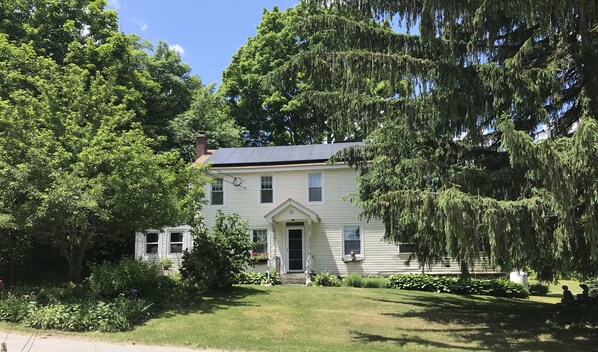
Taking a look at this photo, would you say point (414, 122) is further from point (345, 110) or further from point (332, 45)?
point (332, 45)

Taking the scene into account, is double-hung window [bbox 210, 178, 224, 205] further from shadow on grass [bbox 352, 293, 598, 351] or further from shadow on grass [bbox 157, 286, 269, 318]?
shadow on grass [bbox 352, 293, 598, 351]

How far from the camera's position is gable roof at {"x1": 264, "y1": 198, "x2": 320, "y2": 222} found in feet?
66.7

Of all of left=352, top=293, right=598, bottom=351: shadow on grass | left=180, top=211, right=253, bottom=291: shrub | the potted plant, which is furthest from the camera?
the potted plant

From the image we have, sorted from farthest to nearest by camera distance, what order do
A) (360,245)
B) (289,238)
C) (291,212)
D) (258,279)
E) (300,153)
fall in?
(300,153) < (289,238) < (360,245) < (291,212) < (258,279)

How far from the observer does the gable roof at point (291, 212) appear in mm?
20328

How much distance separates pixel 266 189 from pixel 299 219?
2.32 metres

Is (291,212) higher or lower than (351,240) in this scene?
higher

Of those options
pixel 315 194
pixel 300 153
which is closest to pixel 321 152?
pixel 300 153

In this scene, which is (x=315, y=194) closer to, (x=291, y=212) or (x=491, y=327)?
(x=291, y=212)

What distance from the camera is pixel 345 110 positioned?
10.8 m

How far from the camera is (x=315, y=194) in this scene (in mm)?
21375

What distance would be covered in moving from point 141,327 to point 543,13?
389 inches

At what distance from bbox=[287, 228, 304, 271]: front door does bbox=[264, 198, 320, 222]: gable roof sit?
121cm

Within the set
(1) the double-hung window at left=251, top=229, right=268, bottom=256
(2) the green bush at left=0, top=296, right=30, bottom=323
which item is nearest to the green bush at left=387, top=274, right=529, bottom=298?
(1) the double-hung window at left=251, top=229, right=268, bottom=256
